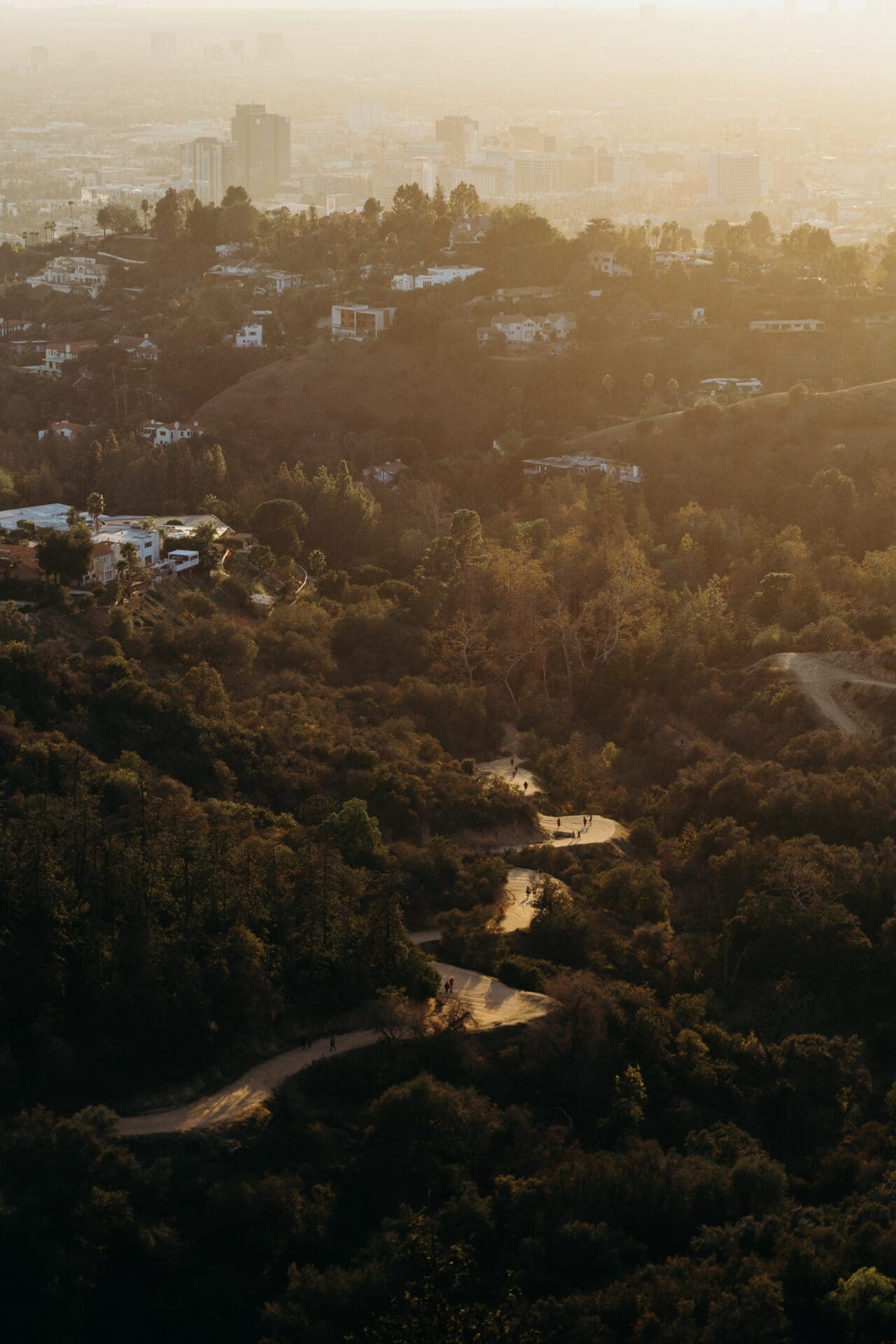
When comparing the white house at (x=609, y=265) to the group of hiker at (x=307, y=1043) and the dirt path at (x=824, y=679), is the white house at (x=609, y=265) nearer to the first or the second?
the dirt path at (x=824, y=679)

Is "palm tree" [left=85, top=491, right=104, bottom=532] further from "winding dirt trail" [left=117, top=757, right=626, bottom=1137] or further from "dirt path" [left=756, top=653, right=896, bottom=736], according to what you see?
"dirt path" [left=756, top=653, right=896, bottom=736]

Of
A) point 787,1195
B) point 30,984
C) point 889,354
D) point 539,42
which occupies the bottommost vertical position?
point 787,1195

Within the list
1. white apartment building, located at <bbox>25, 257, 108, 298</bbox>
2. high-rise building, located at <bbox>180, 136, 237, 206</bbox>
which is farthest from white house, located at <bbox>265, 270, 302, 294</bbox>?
high-rise building, located at <bbox>180, 136, 237, 206</bbox>

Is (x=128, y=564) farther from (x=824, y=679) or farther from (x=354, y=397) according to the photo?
(x=354, y=397)

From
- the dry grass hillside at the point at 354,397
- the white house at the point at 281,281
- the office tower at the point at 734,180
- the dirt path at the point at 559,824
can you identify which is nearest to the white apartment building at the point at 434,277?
the white house at the point at 281,281

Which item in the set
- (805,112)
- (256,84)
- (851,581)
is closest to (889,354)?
(851,581)

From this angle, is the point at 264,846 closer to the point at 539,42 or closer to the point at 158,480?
the point at 158,480
